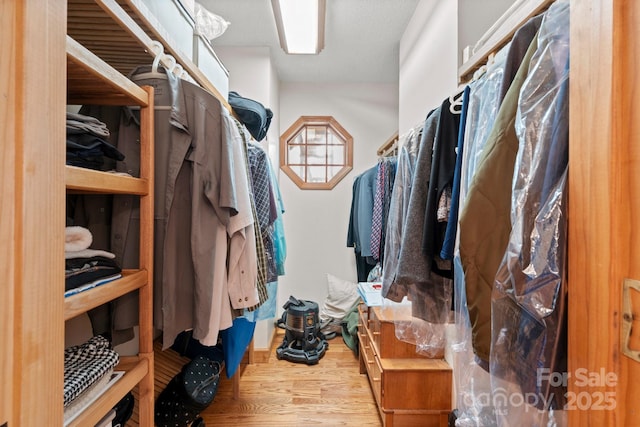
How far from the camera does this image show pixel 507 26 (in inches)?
32.7

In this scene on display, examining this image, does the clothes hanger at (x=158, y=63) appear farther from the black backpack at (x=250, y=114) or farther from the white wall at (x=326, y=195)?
the white wall at (x=326, y=195)

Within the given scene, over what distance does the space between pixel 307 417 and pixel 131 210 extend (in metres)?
1.51

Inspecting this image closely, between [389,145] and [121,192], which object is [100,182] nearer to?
[121,192]

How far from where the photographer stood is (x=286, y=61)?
2.72 meters

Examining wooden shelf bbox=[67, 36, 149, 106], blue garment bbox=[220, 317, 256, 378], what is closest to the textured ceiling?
wooden shelf bbox=[67, 36, 149, 106]

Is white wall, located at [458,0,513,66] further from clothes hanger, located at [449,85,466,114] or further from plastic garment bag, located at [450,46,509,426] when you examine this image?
plastic garment bag, located at [450,46,509,426]

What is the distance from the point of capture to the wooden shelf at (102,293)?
22.6 inches

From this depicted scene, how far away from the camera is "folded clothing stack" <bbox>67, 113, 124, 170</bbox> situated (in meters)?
0.68

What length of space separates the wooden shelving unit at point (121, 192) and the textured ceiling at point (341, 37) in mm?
1624

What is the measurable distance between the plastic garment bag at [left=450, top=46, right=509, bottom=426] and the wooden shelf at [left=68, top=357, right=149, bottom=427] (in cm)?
84

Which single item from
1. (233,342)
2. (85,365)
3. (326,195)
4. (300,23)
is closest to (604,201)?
(85,365)

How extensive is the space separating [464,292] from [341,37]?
7.42 ft

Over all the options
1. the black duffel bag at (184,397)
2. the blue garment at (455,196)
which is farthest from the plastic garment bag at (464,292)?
the black duffel bag at (184,397)

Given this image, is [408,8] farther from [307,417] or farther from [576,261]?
[307,417]
